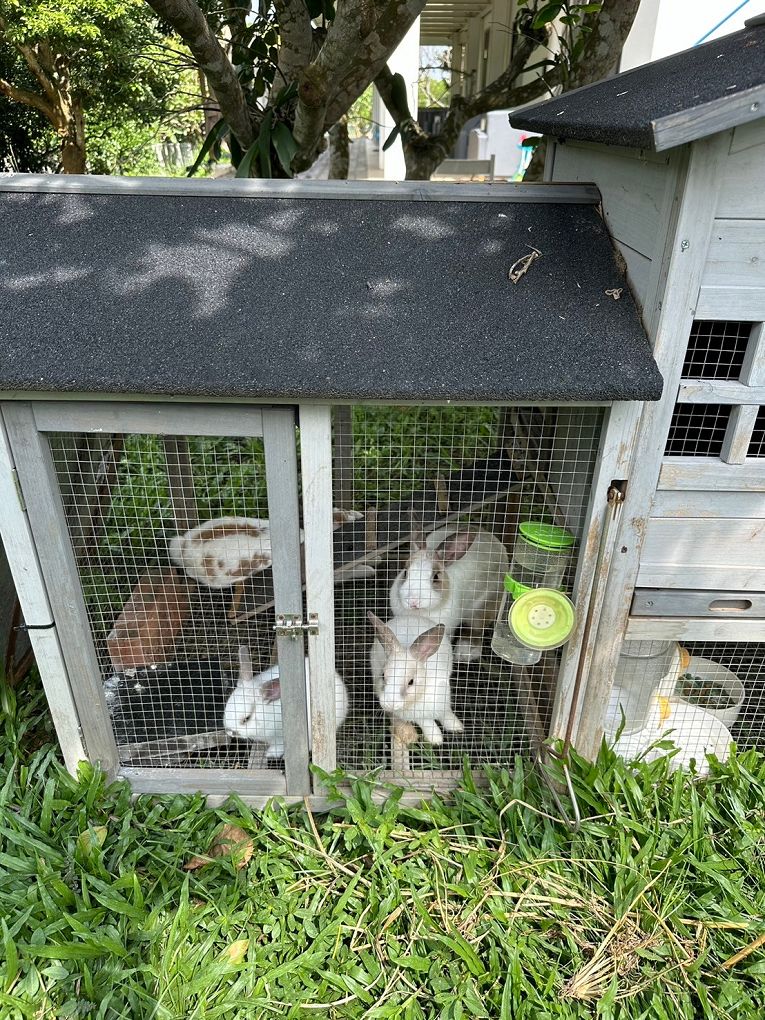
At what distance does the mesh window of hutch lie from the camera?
7.10ft

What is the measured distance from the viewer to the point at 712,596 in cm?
258

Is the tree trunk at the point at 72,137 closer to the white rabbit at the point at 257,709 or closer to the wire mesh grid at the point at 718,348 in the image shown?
the white rabbit at the point at 257,709

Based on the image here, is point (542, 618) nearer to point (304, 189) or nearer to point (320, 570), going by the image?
point (320, 570)

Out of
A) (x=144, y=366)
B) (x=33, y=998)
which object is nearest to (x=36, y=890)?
(x=33, y=998)

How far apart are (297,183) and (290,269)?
0.45 metres

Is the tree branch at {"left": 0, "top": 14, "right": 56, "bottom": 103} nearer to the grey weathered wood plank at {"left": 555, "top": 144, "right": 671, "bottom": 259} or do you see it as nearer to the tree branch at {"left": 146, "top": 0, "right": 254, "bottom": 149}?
the tree branch at {"left": 146, "top": 0, "right": 254, "bottom": 149}

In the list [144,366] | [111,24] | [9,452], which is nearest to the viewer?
[144,366]

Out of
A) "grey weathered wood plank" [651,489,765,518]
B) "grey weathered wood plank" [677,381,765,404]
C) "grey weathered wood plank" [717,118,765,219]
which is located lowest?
"grey weathered wood plank" [651,489,765,518]

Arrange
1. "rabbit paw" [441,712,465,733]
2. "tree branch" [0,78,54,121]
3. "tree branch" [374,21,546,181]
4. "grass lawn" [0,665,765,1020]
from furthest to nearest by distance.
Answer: "tree branch" [0,78,54,121] → "tree branch" [374,21,546,181] → "rabbit paw" [441,712,465,733] → "grass lawn" [0,665,765,1020]

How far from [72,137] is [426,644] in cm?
778

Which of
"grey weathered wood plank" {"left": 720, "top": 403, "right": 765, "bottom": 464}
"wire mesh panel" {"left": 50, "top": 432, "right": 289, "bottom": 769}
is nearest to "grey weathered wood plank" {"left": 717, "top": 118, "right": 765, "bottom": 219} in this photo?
"grey weathered wood plank" {"left": 720, "top": 403, "right": 765, "bottom": 464}

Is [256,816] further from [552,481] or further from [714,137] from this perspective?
[714,137]

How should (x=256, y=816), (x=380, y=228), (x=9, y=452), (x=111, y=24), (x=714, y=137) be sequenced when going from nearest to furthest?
(x=714, y=137) → (x=9, y=452) → (x=380, y=228) → (x=256, y=816) → (x=111, y=24)

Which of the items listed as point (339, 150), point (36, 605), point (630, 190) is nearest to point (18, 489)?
point (36, 605)
